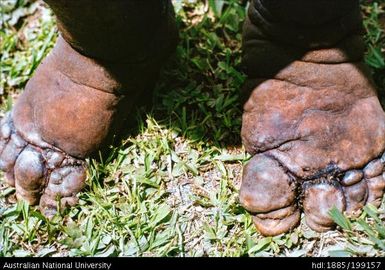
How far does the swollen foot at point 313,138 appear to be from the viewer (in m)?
1.69

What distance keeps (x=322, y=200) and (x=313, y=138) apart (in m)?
0.20

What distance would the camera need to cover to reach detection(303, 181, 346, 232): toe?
1686mm

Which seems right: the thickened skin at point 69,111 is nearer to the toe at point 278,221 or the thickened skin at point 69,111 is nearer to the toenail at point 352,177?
the toe at point 278,221

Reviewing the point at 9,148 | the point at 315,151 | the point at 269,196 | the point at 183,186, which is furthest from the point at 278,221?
the point at 9,148

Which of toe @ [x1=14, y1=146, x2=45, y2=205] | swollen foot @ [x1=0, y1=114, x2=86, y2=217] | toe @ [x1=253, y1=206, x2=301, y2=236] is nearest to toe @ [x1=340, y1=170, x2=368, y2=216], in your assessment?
toe @ [x1=253, y1=206, x2=301, y2=236]

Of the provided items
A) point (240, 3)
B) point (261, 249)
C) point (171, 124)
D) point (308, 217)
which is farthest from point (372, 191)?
point (240, 3)

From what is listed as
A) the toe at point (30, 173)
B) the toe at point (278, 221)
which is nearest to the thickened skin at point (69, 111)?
the toe at point (30, 173)

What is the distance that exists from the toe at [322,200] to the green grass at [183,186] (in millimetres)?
31

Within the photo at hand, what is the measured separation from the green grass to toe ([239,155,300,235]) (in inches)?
2.1

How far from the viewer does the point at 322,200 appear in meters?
1.68

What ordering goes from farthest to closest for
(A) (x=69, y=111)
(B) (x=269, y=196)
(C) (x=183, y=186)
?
(C) (x=183, y=186) → (A) (x=69, y=111) → (B) (x=269, y=196)

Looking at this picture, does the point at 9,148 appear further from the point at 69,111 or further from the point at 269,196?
the point at 269,196

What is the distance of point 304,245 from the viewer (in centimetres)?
174

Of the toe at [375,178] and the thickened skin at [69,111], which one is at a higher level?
the thickened skin at [69,111]
